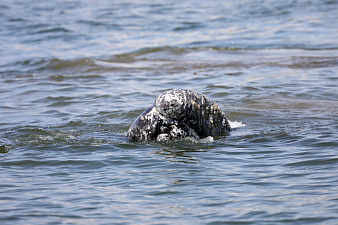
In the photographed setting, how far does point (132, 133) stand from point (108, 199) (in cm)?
230

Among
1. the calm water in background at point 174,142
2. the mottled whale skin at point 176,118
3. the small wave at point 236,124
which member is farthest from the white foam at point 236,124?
the mottled whale skin at point 176,118

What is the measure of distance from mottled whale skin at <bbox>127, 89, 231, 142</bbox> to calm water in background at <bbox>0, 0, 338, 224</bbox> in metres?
0.19

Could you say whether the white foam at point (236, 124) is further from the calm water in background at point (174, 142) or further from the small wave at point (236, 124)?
the calm water in background at point (174, 142)

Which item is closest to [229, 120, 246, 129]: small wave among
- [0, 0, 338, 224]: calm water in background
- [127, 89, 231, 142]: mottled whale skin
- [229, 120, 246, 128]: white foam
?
[229, 120, 246, 128]: white foam

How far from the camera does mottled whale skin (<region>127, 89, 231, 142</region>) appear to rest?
702 centimetres

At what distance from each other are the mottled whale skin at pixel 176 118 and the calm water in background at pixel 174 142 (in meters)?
0.19

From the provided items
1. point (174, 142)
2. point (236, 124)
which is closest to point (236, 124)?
point (236, 124)

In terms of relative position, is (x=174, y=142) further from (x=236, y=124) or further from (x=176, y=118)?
(x=236, y=124)

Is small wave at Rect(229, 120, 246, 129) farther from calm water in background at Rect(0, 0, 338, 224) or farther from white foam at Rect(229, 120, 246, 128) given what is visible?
calm water in background at Rect(0, 0, 338, 224)

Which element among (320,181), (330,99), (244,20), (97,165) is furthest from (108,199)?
(244,20)

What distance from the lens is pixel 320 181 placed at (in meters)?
5.65

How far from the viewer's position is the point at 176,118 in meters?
7.20

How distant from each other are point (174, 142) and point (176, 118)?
346 mm

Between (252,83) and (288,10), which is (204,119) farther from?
(288,10)
